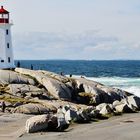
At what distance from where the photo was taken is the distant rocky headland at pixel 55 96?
171ft

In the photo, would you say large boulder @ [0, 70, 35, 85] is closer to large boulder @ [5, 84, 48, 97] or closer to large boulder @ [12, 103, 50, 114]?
large boulder @ [5, 84, 48, 97]

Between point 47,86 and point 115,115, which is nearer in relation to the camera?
point 115,115

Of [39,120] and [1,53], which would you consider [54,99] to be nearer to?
[1,53]

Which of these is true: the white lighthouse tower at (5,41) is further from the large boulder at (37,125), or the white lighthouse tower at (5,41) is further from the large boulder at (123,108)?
the large boulder at (37,125)

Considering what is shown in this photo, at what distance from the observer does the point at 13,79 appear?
213 ft

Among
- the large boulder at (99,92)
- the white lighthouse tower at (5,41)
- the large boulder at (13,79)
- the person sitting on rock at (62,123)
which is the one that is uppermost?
the white lighthouse tower at (5,41)

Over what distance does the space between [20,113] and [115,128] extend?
1630 centimetres

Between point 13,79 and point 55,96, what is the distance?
6.59m

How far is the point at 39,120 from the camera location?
39062 mm

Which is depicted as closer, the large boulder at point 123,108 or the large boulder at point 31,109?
the large boulder at point 123,108

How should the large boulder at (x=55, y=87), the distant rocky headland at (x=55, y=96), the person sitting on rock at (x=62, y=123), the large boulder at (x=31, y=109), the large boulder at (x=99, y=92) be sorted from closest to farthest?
the person sitting on rock at (x=62, y=123)
the distant rocky headland at (x=55, y=96)
the large boulder at (x=31, y=109)
the large boulder at (x=55, y=87)
the large boulder at (x=99, y=92)

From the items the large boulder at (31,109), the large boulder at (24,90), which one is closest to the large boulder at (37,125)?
the large boulder at (31,109)

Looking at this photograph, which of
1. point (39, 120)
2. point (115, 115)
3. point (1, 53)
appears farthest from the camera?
point (1, 53)

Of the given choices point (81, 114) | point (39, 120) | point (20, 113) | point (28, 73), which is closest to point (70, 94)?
point (28, 73)
